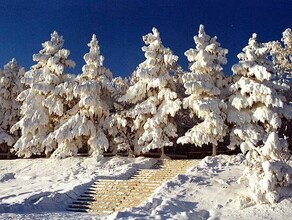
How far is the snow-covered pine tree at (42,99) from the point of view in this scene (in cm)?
3053

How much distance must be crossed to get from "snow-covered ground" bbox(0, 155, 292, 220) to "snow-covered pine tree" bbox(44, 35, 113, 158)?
2.51 metres

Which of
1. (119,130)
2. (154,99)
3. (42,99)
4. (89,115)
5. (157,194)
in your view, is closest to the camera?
(157,194)

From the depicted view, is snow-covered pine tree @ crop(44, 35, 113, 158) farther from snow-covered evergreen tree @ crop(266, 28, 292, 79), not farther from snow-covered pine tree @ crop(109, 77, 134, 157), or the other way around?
snow-covered evergreen tree @ crop(266, 28, 292, 79)

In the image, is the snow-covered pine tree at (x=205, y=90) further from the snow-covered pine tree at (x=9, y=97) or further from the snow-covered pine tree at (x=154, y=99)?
the snow-covered pine tree at (x=9, y=97)

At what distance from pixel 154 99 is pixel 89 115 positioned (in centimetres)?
481

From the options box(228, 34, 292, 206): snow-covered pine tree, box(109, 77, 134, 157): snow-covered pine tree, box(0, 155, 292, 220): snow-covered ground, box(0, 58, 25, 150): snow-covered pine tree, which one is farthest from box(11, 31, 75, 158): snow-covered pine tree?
box(228, 34, 292, 206): snow-covered pine tree

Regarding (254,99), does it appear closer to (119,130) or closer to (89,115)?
(119,130)

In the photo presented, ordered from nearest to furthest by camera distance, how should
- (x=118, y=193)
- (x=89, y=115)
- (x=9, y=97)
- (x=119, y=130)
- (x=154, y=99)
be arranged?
(x=118, y=193), (x=154, y=99), (x=89, y=115), (x=119, y=130), (x=9, y=97)

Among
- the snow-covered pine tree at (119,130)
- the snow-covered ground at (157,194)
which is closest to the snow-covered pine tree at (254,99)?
the snow-covered ground at (157,194)

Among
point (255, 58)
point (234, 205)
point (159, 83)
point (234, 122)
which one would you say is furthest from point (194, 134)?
point (234, 205)

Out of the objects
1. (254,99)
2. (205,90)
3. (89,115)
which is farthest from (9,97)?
(254,99)

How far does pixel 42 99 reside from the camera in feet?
103

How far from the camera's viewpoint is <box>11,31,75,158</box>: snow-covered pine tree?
30531mm

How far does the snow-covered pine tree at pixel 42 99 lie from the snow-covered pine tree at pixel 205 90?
9774mm
